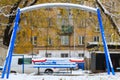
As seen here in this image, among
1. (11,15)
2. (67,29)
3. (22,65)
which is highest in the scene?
(67,29)

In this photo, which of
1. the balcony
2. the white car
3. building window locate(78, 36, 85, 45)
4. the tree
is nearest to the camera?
the tree

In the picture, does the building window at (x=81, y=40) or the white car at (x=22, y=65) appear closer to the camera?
A: the white car at (x=22, y=65)

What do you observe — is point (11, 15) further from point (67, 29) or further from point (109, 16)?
Answer: point (67, 29)

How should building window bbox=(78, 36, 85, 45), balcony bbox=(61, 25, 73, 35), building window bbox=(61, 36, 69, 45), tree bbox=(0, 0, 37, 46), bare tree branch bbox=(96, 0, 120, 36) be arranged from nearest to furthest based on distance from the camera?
bare tree branch bbox=(96, 0, 120, 36) → tree bbox=(0, 0, 37, 46) → balcony bbox=(61, 25, 73, 35) → building window bbox=(78, 36, 85, 45) → building window bbox=(61, 36, 69, 45)

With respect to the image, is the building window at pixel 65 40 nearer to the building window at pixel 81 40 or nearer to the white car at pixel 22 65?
the building window at pixel 81 40

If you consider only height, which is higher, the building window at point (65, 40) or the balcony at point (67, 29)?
the balcony at point (67, 29)

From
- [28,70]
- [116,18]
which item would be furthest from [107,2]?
[28,70]

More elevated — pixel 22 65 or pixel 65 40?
pixel 65 40

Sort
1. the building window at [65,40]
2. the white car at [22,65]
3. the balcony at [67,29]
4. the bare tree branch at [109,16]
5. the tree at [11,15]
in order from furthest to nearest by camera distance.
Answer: the building window at [65,40] < the balcony at [67,29] < the white car at [22,65] < the tree at [11,15] < the bare tree branch at [109,16]

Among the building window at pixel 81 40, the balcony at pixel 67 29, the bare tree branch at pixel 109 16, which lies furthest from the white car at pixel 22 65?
the building window at pixel 81 40

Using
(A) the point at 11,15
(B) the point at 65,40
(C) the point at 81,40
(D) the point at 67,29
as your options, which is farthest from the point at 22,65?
(B) the point at 65,40

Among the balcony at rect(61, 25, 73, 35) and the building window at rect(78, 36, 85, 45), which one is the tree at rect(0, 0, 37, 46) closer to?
the balcony at rect(61, 25, 73, 35)

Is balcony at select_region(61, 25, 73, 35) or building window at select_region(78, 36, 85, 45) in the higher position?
balcony at select_region(61, 25, 73, 35)

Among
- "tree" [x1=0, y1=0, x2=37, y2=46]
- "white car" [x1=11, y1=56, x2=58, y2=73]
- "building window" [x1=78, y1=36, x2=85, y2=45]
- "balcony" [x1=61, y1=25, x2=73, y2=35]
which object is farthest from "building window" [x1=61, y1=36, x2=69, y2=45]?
"tree" [x1=0, y1=0, x2=37, y2=46]
